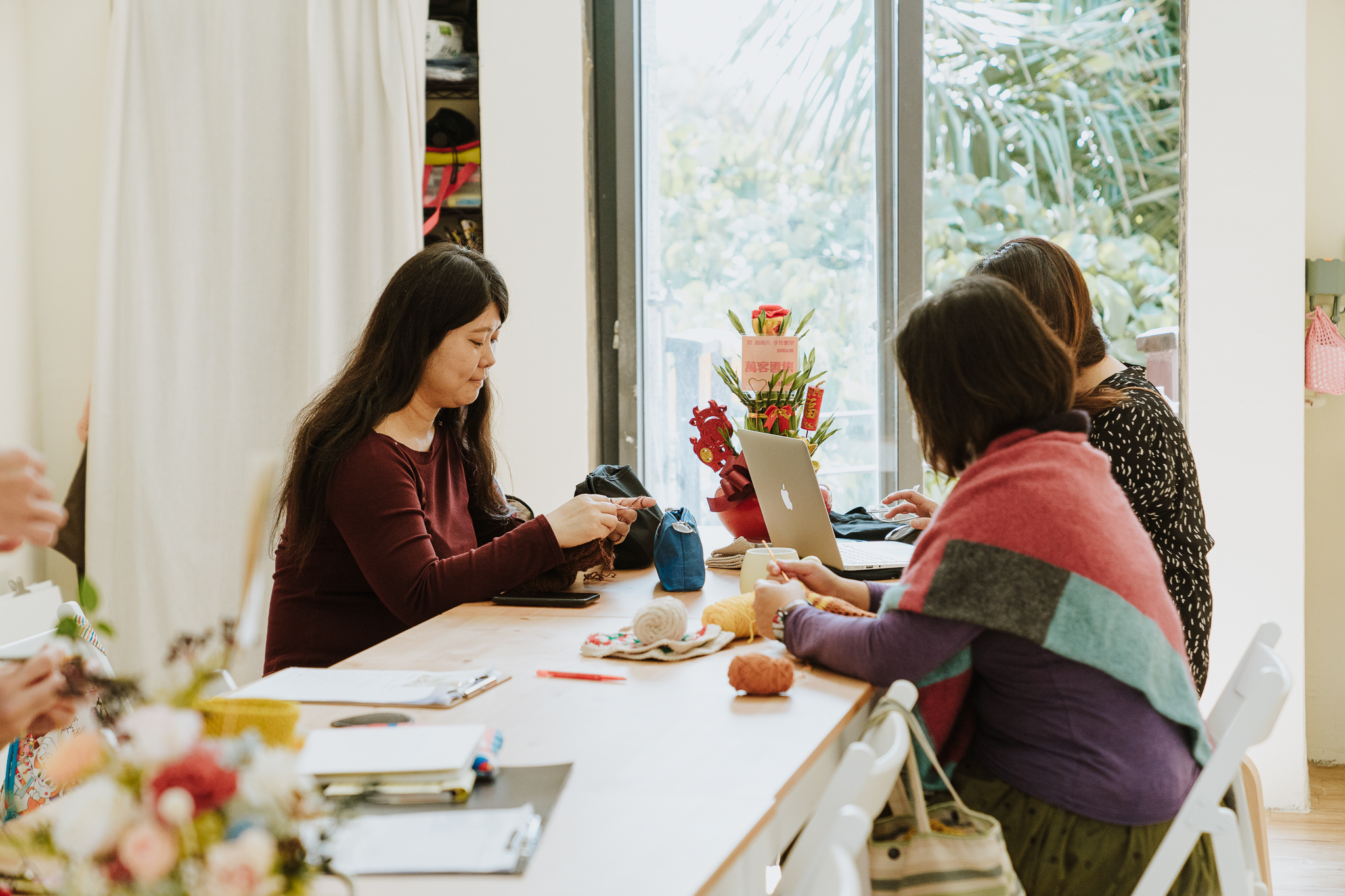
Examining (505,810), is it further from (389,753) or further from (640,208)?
(640,208)

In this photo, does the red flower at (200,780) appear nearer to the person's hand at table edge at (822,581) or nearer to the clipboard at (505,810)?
the clipboard at (505,810)

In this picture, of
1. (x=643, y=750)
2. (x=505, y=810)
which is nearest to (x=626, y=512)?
(x=643, y=750)

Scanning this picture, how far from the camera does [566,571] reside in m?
1.78

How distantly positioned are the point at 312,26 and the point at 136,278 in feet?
2.88

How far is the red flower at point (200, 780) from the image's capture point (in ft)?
1.59

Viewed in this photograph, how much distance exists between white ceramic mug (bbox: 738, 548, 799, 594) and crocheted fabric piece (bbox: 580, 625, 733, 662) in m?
0.21

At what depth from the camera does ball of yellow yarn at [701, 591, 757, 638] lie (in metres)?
1.44

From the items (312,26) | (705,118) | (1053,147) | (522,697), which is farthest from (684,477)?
(522,697)

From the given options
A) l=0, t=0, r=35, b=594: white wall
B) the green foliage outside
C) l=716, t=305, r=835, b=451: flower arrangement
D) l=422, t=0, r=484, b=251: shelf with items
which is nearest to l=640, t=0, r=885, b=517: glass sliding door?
the green foliage outside

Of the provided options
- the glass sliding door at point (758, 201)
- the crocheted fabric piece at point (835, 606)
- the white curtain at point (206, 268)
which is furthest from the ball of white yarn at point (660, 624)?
the white curtain at point (206, 268)

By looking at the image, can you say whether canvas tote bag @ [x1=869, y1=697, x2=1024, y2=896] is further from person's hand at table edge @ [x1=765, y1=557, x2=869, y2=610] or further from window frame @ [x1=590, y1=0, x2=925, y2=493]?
window frame @ [x1=590, y1=0, x2=925, y2=493]

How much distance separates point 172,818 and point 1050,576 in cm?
89

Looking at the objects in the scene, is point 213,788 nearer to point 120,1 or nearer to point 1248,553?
point 1248,553

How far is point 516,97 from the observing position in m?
2.91
